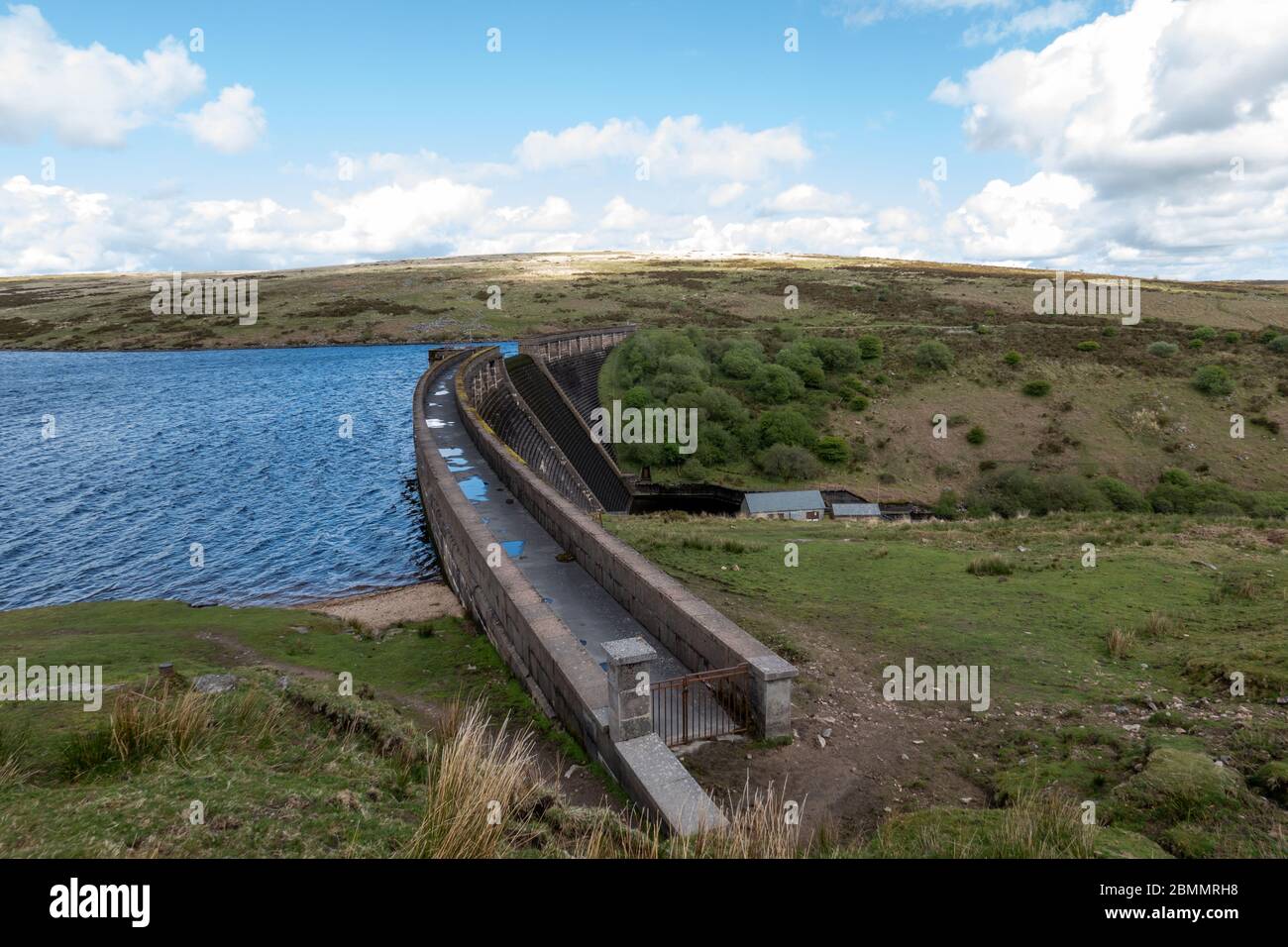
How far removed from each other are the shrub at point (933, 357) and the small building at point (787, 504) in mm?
22420

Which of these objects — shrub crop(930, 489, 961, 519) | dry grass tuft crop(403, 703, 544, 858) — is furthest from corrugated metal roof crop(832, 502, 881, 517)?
dry grass tuft crop(403, 703, 544, 858)

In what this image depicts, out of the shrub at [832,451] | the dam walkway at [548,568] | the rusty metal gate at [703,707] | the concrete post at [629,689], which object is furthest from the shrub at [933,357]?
the concrete post at [629,689]

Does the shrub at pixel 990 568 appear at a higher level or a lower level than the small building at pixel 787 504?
higher

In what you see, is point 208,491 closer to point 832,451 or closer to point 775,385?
point 832,451

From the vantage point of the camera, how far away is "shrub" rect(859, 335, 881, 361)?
5519 cm

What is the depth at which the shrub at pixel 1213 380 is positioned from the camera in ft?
155

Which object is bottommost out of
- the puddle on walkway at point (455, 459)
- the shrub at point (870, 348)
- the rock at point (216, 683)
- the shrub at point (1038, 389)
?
the rock at point (216, 683)

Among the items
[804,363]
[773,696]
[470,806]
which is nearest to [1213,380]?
[804,363]

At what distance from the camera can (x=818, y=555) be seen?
19328 millimetres

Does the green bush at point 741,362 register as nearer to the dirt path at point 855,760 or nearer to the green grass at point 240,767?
the green grass at point 240,767
